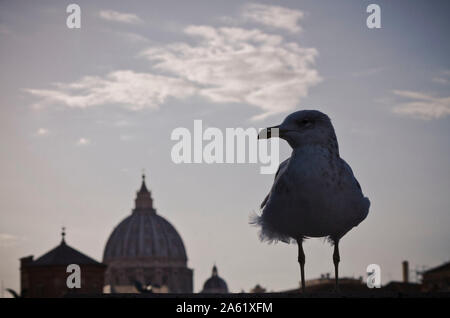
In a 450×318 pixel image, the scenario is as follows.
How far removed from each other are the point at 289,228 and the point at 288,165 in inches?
23.7

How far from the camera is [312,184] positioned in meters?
6.93

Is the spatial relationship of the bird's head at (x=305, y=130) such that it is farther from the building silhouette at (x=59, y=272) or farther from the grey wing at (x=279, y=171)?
the building silhouette at (x=59, y=272)

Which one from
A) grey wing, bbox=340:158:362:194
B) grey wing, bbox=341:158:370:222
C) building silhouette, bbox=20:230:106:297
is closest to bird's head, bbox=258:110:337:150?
grey wing, bbox=340:158:362:194

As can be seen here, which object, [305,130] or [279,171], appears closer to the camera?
[305,130]

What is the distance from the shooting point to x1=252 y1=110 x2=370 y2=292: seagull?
A: 6938 millimetres

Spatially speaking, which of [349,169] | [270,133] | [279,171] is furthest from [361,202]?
[270,133]

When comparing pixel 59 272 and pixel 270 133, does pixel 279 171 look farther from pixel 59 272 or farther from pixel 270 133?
pixel 59 272

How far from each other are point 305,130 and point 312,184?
1.30 ft

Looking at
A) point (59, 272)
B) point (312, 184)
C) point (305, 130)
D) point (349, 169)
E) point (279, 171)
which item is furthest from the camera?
point (59, 272)

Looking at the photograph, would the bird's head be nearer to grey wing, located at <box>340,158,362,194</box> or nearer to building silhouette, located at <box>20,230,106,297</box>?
grey wing, located at <box>340,158,362,194</box>

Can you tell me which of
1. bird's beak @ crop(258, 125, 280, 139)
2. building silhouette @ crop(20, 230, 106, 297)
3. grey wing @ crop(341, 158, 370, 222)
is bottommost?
grey wing @ crop(341, 158, 370, 222)
